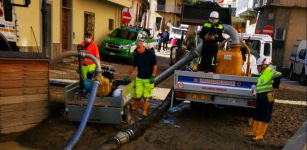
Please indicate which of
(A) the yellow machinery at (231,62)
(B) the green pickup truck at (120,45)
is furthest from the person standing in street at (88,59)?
(B) the green pickup truck at (120,45)

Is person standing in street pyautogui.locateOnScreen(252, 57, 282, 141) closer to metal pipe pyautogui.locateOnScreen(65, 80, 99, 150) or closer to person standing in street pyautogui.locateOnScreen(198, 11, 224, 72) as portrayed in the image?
person standing in street pyautogui.locateOnScreen(198, 11, 224, 72)

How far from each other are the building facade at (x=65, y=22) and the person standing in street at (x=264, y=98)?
462cm

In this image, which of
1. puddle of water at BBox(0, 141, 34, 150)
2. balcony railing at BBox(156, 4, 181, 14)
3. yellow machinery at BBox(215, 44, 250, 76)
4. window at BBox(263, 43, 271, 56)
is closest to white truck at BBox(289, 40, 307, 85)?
window at BBox(263, 43, 271, 56)

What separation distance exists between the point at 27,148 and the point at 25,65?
1643mm

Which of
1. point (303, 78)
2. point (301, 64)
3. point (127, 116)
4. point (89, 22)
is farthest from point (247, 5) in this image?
point (127, 116)

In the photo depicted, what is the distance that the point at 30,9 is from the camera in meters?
13.1

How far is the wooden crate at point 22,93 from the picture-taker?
6.10 metres

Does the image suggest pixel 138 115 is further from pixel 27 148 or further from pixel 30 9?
pixel 30 9

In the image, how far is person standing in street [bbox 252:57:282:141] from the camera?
6627 mm

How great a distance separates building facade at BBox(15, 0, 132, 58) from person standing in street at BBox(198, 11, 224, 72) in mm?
Answer: 3715

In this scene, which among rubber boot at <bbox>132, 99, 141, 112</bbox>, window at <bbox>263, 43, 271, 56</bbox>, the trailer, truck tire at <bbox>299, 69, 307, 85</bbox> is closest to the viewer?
the trailer

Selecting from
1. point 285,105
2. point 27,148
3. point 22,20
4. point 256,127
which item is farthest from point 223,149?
point 22,20

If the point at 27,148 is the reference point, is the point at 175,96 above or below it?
above

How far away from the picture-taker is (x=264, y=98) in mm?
6762
